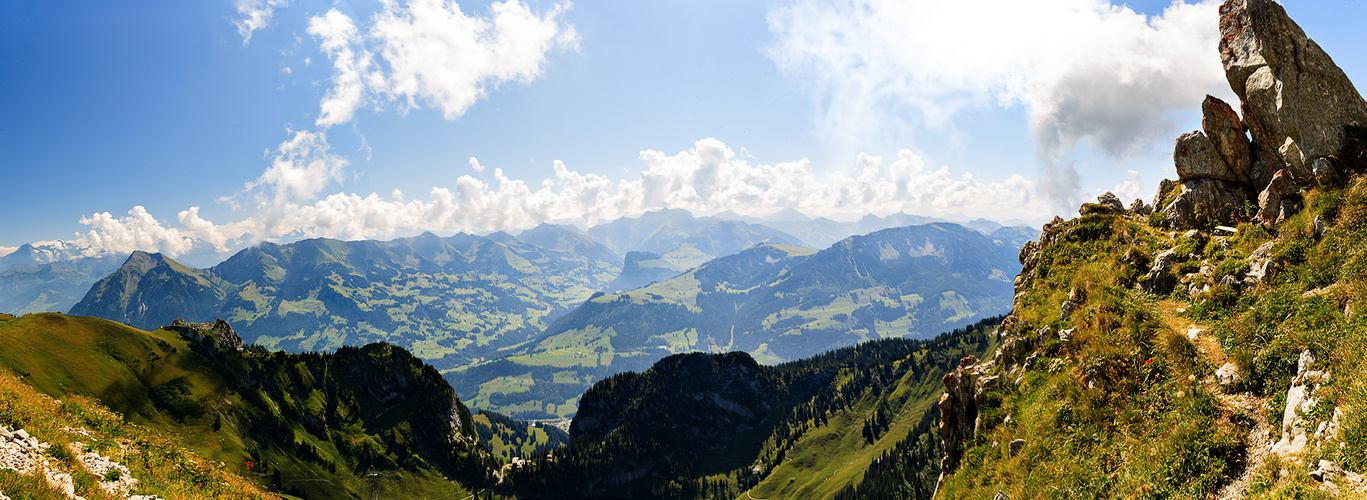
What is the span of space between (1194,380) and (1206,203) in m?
14.4

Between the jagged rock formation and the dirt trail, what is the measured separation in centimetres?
764

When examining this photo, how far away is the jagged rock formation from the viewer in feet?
65.1

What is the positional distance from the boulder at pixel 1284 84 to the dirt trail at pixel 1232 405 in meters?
9.10

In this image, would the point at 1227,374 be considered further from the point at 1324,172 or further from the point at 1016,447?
the point at 1324,172

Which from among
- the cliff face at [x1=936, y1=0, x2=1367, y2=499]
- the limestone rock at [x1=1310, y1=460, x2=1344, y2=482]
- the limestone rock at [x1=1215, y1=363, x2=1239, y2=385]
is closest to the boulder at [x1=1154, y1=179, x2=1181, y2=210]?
the cliff face at [x1=936, y1=0, x2=1367, y2=499]

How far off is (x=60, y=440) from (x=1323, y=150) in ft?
160

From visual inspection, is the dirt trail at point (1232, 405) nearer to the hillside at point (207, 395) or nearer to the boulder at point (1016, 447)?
the boulder at point (1016, 447)

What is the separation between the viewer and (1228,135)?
2384 cm

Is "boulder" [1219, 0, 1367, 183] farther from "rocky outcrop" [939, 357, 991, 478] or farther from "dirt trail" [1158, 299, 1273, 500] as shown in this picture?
"rocky outcrop" [939, 357, 991, 478]

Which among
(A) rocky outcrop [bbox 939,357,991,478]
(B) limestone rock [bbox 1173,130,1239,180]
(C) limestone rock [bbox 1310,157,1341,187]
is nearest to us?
(C) limestone rock [bbox 1310,157,1341,187]

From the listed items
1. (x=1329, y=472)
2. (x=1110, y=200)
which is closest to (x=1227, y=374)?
(x=1329, y=472)

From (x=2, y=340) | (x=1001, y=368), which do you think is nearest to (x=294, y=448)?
(x=2, y=340)

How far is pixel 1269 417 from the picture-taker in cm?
1293

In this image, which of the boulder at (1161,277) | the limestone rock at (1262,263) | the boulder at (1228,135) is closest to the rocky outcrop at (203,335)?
the boulder at (1161,277)
